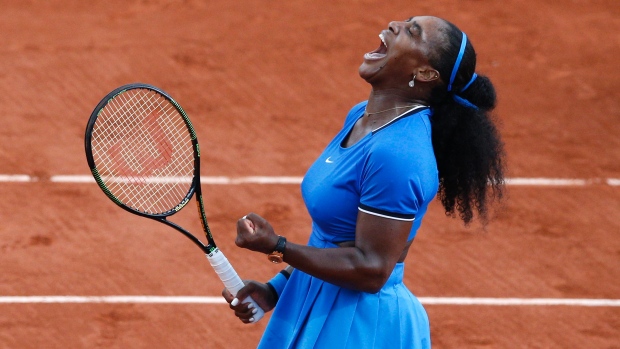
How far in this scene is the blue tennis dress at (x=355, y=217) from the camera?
9.65 ft

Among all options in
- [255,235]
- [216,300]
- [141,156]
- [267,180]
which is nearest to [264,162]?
[267,180]

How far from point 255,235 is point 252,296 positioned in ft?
2.03

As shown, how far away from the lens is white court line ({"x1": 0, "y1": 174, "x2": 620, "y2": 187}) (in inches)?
304

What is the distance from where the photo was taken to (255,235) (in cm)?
299

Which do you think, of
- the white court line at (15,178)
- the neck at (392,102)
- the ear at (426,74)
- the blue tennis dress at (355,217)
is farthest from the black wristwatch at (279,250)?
the white court line at (15,178)

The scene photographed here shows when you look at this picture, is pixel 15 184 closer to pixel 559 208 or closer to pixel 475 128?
pixel 559 208

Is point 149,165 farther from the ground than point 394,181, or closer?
closer

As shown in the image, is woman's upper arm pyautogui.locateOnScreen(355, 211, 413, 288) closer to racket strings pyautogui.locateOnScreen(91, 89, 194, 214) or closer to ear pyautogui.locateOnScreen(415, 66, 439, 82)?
ear pyautogui.locateOnScreen(415, 66, 439, 82)

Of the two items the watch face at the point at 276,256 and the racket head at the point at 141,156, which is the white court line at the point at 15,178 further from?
the watch face at the point at 276,256

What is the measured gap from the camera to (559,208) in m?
7.64

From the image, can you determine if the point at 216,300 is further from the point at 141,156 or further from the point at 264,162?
the point at 264,162

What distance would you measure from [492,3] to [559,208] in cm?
389

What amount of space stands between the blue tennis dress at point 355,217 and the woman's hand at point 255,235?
0.23m

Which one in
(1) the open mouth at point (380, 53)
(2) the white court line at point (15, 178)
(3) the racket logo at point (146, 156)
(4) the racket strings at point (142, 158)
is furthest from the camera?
(2) the white court line at point (15, 178)
